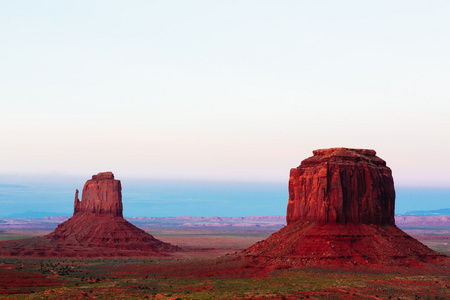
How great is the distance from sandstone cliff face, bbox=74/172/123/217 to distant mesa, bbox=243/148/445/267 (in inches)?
2819

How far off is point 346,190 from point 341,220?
4.23m

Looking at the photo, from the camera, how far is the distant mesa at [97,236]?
13050cm

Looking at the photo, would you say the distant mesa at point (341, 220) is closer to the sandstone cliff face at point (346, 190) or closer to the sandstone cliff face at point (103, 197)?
the sandstone cliff face at point (346, 190)

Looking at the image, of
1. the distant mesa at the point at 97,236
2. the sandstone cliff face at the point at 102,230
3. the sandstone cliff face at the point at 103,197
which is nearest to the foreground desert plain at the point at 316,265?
the distant mesa at the point at 97,236

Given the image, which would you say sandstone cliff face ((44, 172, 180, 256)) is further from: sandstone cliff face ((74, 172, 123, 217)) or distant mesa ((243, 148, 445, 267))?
distant mesa ((243, 148, 445, 267))

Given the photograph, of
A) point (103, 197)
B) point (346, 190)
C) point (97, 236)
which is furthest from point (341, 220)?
point (103, 197)

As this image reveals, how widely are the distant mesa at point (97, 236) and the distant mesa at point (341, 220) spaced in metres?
55.0

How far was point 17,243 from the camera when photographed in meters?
142

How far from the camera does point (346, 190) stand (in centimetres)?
8275

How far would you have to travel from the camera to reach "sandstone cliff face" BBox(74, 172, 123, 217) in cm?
14975

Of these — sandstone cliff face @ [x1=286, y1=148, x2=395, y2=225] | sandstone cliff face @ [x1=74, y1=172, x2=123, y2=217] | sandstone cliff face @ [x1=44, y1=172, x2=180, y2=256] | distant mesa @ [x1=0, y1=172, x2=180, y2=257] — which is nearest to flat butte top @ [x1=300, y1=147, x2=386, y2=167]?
sandstone cliff face @ [x1=286, y1=148, x2=395, y2=225]

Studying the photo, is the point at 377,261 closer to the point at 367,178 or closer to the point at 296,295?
the point at 367,178

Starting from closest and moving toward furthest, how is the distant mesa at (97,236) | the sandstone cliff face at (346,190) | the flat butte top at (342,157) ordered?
the sandstone cliff face at (346,190) → the flat butte top at (342,157) → the distant mesa at (97,236)

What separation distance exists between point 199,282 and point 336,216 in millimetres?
23624
